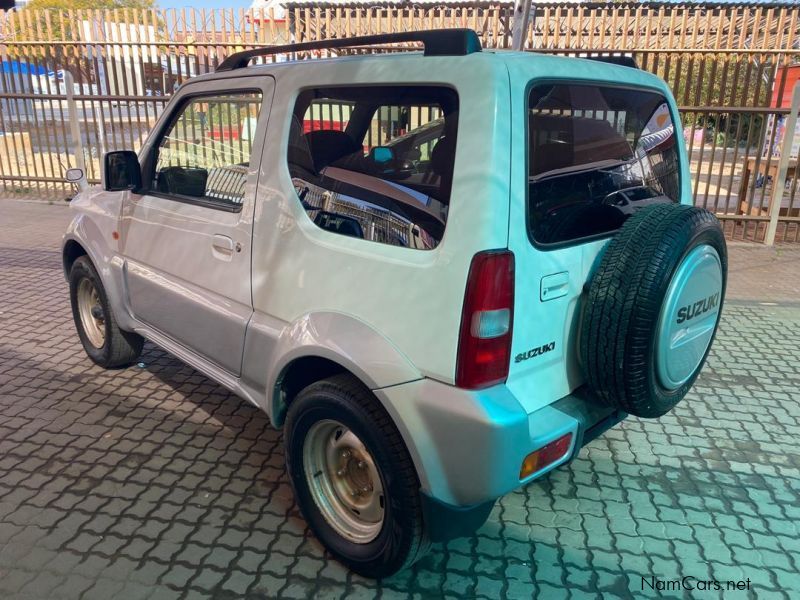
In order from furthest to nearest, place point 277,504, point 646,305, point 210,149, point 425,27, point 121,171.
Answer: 1. point 425,27
2. point 121,171
3. point 210,149
4. point 277,504
5. point 646,305

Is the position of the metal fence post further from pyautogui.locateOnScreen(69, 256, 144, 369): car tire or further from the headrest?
pyautogui.locateOnScreen(69, 256, 144, 369): car tire

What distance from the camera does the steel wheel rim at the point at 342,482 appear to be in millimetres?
2424

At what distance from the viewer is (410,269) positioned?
204cm

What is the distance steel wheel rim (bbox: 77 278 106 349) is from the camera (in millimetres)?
4246

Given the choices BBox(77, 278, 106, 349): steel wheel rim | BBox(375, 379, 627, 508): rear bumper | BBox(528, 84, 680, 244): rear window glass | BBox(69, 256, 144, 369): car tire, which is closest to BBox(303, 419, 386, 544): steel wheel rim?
BBox(375, 379, 627, 508): rear bumper

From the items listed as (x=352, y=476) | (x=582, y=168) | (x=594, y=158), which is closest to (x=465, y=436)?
(x=352, y=476)

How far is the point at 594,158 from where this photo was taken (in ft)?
8.08

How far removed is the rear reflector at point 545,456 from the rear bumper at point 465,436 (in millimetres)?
21

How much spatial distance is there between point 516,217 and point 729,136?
25.4 ft

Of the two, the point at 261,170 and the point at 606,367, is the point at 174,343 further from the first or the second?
the point at 606,367

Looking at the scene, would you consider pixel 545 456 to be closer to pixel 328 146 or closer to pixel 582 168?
pixel 582 168

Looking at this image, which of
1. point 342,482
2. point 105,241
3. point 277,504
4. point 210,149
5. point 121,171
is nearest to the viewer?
point 342,482

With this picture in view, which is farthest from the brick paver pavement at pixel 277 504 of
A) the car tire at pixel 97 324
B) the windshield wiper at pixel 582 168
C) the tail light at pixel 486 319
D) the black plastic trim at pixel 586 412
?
the windshield wiper at pixel 582 168

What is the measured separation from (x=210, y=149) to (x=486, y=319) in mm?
1902
